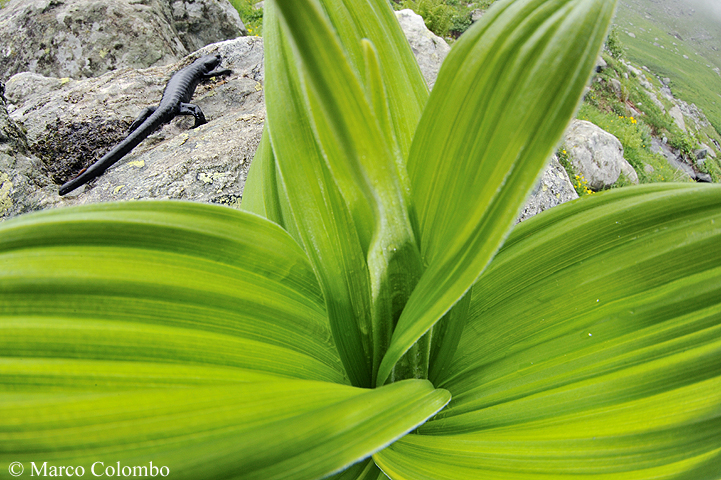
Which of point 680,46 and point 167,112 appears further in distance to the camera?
point 680,46

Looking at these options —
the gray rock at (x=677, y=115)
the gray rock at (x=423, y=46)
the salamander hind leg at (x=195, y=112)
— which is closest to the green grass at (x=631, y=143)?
the gray rock at (x=423, y=46)

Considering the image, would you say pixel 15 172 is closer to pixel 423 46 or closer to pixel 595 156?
pixel 423 46

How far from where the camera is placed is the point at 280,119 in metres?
0.51

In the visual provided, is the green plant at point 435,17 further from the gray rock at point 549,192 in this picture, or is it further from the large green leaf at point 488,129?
the large green leaf at point 488,129

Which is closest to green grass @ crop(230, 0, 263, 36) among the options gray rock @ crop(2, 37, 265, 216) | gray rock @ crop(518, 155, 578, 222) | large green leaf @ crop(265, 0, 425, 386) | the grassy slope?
gray rock @ crop(2, 37, 265, 216)

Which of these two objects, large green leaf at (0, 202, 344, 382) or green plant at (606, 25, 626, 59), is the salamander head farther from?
green plant at (606, 25, 626, 59)

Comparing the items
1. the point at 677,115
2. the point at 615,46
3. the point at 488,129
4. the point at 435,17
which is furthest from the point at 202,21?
the point at 677,115

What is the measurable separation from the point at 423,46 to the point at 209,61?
1391 mm

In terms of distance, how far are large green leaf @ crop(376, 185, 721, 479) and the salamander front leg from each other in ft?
6.47

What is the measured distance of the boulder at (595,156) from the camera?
3.96m

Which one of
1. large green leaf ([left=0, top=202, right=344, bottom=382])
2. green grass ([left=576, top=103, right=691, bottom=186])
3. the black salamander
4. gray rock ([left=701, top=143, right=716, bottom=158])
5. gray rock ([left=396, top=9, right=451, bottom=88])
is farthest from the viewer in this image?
gray rock ([left=701, top=143, right=716, bottom=158])

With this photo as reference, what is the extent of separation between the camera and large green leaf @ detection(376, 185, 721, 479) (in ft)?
1.20

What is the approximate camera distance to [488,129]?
1.25 ft

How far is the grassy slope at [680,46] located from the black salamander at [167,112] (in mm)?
11346
